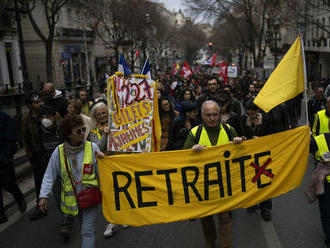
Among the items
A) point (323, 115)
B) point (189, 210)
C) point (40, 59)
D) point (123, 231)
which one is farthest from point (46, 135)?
point (40, 59)

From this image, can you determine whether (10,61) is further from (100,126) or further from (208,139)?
(208,139)

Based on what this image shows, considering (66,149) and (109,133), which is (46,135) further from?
(66,149)

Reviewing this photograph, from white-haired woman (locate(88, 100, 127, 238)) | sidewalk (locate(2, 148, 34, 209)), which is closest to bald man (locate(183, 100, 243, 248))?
white-haired woman (locate(88, 100, 127, 238))

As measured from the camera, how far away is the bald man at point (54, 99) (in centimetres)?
645

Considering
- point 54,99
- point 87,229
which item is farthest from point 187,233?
point 54,99

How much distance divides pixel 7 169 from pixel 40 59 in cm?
3338

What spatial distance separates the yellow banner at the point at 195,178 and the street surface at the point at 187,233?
80cm

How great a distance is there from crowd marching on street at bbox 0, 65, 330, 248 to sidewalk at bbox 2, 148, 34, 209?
0.85m

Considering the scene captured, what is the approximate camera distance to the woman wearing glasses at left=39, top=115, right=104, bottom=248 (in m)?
3.54

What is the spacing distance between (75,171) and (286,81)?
7.72 feet

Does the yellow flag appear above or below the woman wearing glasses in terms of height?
above

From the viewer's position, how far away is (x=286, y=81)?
3.82 meters

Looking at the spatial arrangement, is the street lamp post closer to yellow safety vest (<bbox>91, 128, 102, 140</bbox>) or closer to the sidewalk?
the sidewalk

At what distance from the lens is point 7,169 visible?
5.46m
